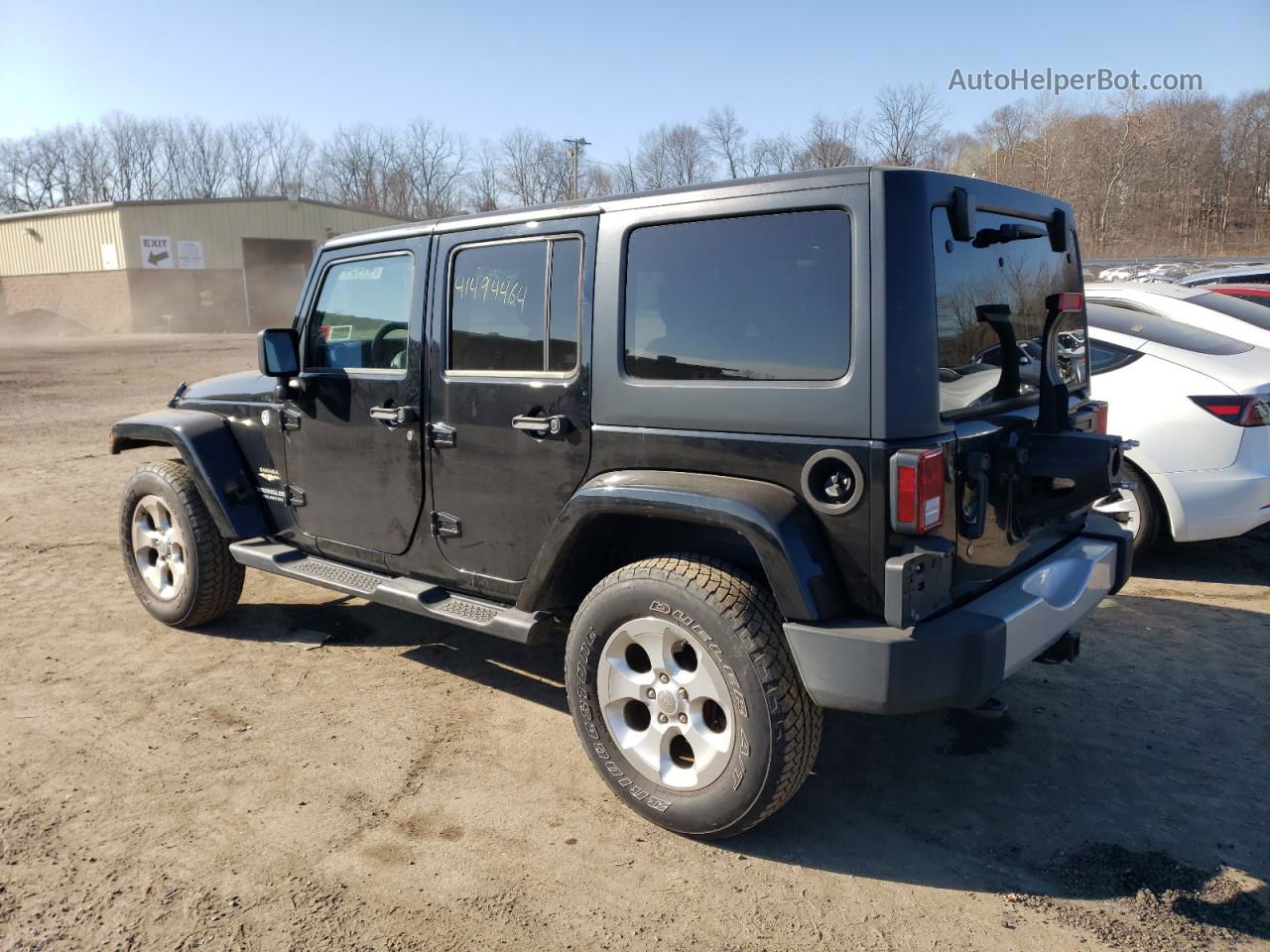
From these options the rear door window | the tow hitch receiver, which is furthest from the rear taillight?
the rear door window

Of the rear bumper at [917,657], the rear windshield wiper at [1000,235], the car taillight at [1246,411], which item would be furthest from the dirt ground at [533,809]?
the rear windshield wiper at [1000,235]

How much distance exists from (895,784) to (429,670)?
89.8 inches

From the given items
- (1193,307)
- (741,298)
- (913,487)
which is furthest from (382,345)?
(1193,307)

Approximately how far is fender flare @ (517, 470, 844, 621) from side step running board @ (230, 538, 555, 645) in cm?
63

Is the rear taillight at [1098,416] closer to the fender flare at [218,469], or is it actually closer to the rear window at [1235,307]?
the rear window at [1235,307]

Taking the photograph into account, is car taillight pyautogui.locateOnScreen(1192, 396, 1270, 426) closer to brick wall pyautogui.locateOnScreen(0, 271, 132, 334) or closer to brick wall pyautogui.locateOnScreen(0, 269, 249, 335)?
brick wall pyautogui.locateOnScreen(0, 269, 249, 335)

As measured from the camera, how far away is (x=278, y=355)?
4.31m

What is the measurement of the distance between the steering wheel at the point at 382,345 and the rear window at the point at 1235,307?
5.39 meters

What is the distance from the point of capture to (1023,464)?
3.09 m

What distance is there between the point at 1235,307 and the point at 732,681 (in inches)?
241

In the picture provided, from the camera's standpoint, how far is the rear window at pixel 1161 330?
5652 mm

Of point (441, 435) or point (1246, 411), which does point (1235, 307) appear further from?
point (441, 435)

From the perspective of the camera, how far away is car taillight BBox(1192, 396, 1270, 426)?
205 inches

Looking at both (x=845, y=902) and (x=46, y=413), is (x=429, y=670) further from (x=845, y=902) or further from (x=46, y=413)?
(x=46, y=413)
